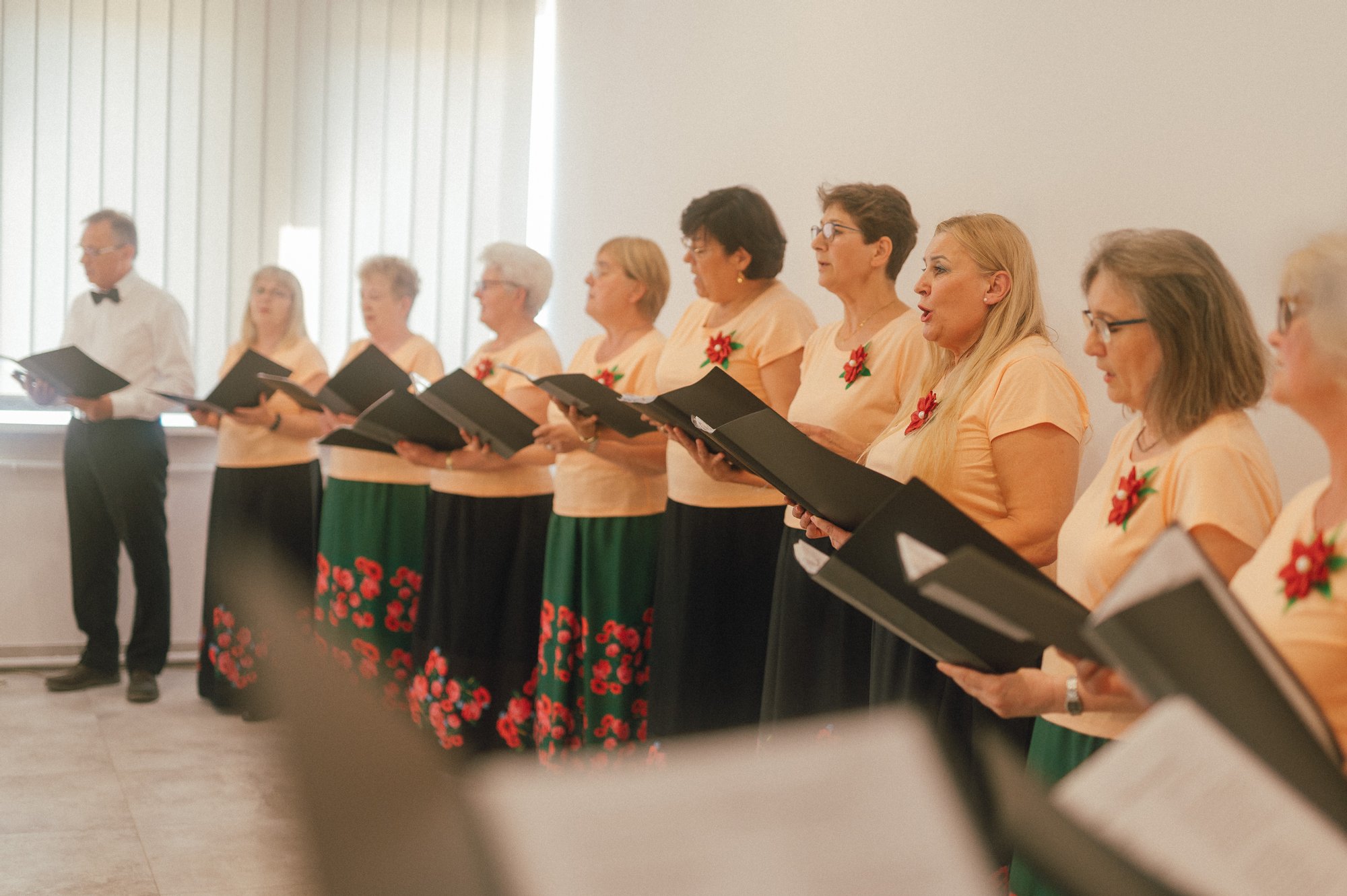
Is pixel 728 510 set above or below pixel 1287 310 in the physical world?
below

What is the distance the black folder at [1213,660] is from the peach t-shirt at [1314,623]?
0.39 meters

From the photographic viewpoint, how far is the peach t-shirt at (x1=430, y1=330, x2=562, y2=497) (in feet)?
12.7

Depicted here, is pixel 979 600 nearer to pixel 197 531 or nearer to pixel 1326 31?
pixel 1326 31

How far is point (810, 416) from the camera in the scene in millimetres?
2621

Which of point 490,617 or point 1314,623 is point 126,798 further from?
point 1314,623

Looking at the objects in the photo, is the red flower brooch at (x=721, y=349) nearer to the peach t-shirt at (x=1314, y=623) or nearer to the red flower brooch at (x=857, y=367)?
the red flower brooch at (x=857, y=367)

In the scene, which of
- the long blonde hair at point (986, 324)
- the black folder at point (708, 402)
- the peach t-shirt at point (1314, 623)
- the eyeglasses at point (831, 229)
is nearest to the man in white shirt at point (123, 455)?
the black folder at point (708, 402)

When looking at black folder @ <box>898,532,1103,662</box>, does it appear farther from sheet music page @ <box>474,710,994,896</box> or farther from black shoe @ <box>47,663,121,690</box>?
black shoe @ <box>47,663,121,690</box>

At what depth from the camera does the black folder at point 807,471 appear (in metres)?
1.89

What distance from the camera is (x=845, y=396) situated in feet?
8.39

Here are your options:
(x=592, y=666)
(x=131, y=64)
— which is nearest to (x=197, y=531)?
(x=131, y=64)

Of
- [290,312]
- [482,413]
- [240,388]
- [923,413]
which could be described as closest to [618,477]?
[482,413]

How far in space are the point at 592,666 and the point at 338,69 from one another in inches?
140

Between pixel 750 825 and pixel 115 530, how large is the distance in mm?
5009
